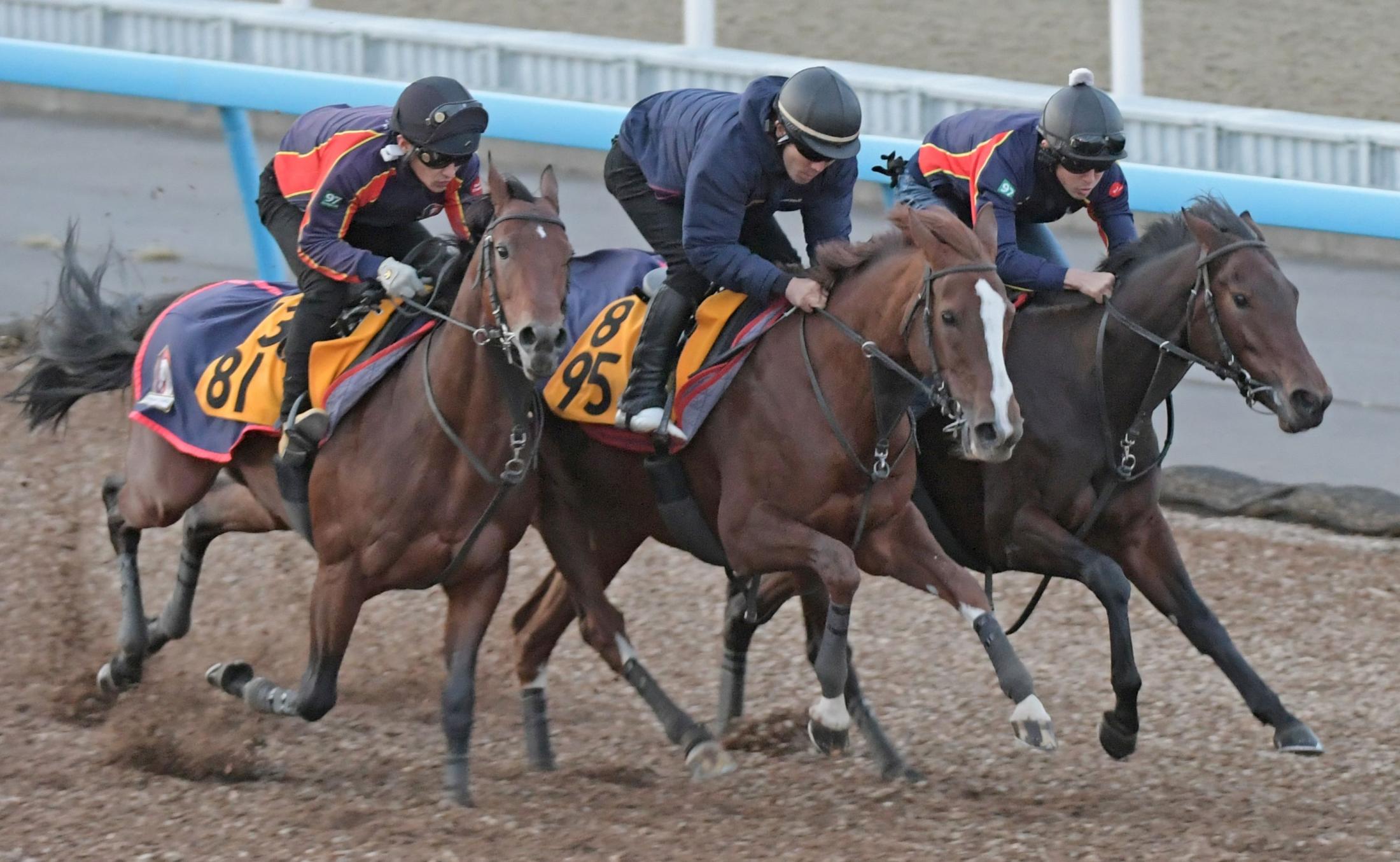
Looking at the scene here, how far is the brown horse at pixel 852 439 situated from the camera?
488 centimetres

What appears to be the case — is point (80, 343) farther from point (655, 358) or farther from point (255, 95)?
point (655, 358)

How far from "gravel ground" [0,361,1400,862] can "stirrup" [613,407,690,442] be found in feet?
3.38

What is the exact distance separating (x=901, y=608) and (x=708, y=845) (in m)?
2.73

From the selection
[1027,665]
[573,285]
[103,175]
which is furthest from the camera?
[103,175]

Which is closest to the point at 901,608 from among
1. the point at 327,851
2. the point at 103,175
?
the point at 327,851

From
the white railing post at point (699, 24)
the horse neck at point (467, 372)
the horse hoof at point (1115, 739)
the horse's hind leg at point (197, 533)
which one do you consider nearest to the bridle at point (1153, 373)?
the horse hoof at point (1115, 739)

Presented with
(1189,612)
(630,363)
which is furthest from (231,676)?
(1189,612)

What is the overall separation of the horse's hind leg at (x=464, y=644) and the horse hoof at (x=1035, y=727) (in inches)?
59.0

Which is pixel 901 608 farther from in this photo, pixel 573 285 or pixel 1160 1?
pixel 1160 1

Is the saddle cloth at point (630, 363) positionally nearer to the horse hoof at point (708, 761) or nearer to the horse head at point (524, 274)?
the horse head at point (524, 274)

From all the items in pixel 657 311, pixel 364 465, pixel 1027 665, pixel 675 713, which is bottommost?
pixel 1027 665

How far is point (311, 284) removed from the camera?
5.68 meters

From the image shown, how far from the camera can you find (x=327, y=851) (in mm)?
4836

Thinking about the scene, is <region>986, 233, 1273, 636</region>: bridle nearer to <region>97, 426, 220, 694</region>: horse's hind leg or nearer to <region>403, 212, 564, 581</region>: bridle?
<region>403, 212, 564, 581</region>: bridle
